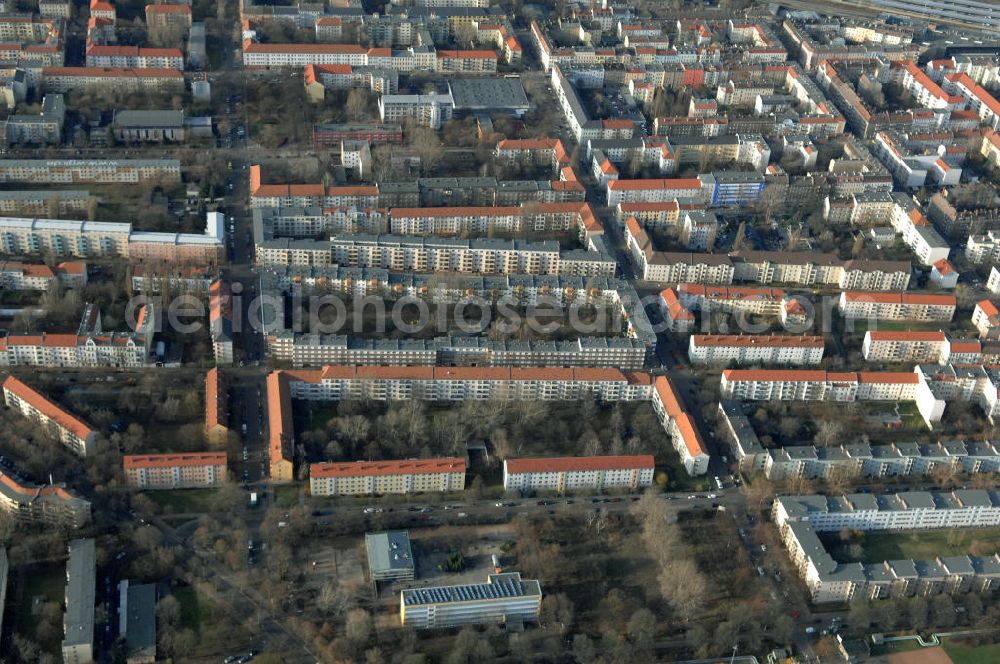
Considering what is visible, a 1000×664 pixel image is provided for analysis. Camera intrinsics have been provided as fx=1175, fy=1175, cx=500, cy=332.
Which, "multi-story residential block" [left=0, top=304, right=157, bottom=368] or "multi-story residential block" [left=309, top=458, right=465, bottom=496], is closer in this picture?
"multi-story residential block" [left=309, top=458, right=465, bottom=496]

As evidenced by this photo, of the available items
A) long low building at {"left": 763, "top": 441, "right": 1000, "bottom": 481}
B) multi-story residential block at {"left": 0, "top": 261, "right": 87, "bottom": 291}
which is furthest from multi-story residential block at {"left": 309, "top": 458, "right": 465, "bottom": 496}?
multi-story residential block at {"left": 0, "top": 261, "right": 87, "bottom": 291}

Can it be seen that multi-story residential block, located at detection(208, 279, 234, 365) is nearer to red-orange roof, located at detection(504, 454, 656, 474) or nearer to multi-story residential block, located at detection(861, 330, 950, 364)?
red-orange roof, located at detection(504, 454, 656, 474)

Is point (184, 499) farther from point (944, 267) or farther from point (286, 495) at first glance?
point (944, 267)

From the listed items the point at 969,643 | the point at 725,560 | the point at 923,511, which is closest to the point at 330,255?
the point at 725,560

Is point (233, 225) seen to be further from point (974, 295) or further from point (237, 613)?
point (974, 295)

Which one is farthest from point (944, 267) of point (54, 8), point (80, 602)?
point (54, 8)
